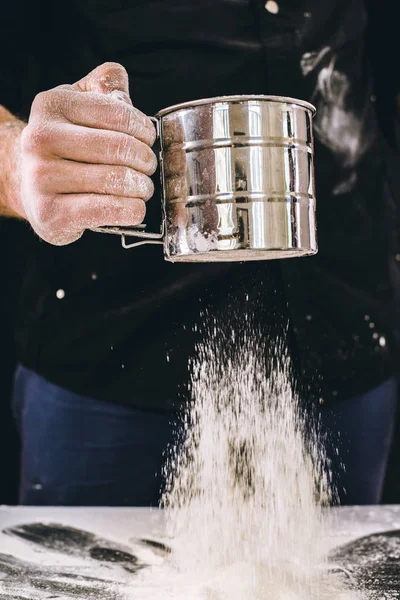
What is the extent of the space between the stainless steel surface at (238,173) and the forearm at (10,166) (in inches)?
10.9

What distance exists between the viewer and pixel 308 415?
3.88 feet

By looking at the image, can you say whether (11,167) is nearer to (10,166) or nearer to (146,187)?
(10,166)

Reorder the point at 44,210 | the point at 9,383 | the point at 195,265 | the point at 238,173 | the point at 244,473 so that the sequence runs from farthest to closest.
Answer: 1. the point at 9,383
2. the point at 195,265
3. the point at 244,473
4. the point at 44,210
5. the point at 238,173

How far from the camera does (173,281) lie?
1.16 m

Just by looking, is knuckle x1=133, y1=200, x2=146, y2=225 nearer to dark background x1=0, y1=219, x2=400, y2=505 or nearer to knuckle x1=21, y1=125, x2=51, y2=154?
knuckle x1=21, y1=125, x2=51, y2=154

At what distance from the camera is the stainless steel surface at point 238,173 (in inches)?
27.5

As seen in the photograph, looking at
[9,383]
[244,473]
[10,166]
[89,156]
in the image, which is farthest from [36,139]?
[9,383]

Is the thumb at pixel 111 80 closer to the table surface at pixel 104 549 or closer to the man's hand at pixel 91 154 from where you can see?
the man's hand at pixel 91 154

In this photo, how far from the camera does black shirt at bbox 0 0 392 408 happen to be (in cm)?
114

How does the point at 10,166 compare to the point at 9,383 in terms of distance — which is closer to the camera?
the point at 10,166

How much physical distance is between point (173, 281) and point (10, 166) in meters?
0.32

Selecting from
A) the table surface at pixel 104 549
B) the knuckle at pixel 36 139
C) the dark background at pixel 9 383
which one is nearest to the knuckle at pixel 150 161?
the knuckle at pixel 36 139

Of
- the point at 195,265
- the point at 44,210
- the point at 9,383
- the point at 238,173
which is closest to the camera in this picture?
the point at 238,173

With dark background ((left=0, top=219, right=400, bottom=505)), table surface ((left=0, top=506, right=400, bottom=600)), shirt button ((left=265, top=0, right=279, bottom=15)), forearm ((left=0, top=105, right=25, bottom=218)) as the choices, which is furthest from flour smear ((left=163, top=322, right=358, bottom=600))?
→ dark background ((left=0, top=219, right=400, bottom=505))
